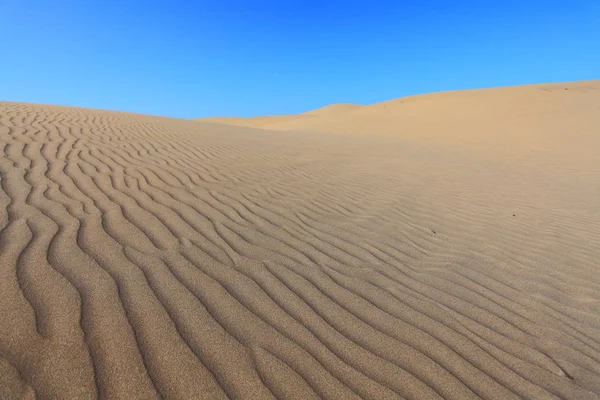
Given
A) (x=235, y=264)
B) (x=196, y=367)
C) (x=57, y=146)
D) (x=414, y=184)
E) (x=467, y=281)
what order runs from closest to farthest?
(x=196, y=367) → (x=235, y=264) → (x=467, y=281) → (x=57, y=146) → (x=414, y=184)

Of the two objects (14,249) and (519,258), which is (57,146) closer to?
(14,249)

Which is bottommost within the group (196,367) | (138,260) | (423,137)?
(196,367)

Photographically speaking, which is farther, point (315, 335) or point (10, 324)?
point (315, 335)

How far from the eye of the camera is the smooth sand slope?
1780mm

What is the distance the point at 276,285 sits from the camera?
8.38ft

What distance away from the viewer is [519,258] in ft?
11.4

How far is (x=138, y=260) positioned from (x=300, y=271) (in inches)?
44.8

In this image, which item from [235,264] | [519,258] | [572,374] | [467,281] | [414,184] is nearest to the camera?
[572,374]

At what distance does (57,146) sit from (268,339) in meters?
5.35

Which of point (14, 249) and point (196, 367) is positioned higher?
point (14, 249)

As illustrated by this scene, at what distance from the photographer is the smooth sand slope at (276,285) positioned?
5.84ft

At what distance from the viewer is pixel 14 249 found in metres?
2.50

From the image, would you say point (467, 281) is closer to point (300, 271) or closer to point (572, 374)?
point (572, 374)

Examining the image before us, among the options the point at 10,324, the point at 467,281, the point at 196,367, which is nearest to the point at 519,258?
the point at 467,281
